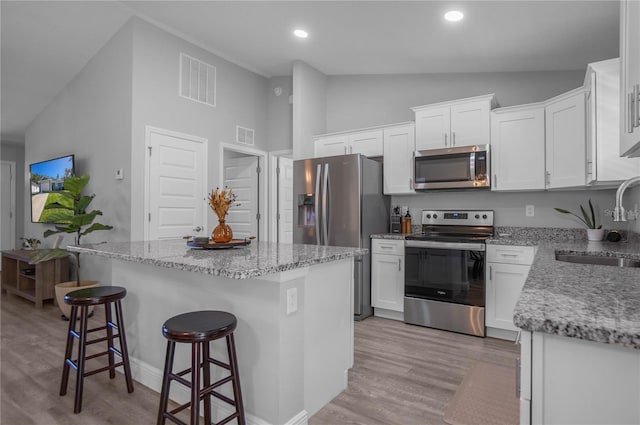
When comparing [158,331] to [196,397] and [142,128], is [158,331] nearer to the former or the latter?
[196,397]

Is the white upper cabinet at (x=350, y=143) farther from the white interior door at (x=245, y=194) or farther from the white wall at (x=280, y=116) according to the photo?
the white interior door at (x=245, y=194)

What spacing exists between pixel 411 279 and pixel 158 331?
7.71 ft

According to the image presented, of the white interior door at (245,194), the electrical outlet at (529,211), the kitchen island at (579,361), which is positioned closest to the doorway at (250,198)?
the white interior door at (245,194)

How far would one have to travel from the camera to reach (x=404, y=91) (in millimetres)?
4387

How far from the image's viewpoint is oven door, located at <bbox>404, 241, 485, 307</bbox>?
10.7 ft

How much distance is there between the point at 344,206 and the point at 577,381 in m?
3.18

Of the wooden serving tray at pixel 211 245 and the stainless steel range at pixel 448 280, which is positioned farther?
the stainless steel range at pixel 448 280

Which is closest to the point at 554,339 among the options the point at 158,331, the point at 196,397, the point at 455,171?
the point at 196,397

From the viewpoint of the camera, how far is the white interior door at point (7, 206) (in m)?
7.11

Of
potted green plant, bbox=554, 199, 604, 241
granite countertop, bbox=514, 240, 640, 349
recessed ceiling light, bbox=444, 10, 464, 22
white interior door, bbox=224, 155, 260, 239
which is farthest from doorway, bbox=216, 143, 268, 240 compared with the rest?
granite countertop, bbox=514, 240, 640, 349

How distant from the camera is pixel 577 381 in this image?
72 cm

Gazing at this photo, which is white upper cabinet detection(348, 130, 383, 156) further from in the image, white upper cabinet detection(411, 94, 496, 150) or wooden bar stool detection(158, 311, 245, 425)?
wooden bar stool detection(158, 311, 245, 425)

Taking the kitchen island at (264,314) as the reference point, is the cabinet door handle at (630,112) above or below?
above

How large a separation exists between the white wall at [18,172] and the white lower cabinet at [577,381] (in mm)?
9086
